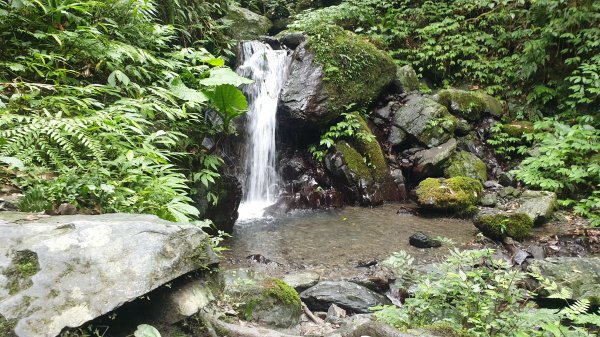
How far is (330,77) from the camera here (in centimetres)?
909

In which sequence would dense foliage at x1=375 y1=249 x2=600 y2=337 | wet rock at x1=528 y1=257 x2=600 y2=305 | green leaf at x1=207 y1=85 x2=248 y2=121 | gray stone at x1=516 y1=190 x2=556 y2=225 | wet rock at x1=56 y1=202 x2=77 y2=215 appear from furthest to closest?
gray stone at x1=516 y1=190 x2=556 y2=225 → green leaf at x1=207 y1=85 x2=248 y2=121 → wet rock at x1=528 y1=257 x2=600 y2=305 → wet rock at x1=56 y1=202 x2=77 y2=215 → dense foliage at x1=375 y1=249 x2=600 y2=337

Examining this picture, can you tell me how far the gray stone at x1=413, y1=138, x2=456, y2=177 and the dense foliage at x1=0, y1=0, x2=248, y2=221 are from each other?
519 centimetres

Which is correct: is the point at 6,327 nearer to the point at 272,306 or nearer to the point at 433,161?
the point at 272,306

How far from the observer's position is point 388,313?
7.48 ft

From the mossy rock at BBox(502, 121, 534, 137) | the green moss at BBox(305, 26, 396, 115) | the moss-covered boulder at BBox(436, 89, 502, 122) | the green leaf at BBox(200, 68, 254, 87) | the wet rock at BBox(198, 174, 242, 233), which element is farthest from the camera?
Answer: the moss-covered boulder at BBox(436, 89, 502, 122)

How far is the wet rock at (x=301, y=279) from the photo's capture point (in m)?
4.44

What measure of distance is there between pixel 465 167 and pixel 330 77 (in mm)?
3903

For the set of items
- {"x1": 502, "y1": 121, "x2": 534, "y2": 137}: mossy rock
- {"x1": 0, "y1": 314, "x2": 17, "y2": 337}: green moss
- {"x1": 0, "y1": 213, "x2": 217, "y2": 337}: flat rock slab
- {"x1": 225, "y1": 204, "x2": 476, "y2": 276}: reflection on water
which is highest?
{"x1": 502, "y1": 121, "x2": 534, "y2": 137}: mossy rock

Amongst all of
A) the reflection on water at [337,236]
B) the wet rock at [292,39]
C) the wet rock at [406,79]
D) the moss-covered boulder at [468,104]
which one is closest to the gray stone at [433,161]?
the reflection on water at [337,236]

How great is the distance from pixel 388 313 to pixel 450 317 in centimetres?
36

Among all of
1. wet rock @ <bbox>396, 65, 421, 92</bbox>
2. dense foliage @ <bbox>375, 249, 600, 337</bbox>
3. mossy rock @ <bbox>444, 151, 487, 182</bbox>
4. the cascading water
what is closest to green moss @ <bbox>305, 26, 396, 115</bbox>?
wet rock @ <bbox>396, 65, 421, 92</bbox>

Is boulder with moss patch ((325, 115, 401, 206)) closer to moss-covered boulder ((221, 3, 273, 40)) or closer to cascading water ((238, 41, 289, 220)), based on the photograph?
cascading water ((238, 41, 289, 220))

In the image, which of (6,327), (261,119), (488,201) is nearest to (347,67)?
(261,119)

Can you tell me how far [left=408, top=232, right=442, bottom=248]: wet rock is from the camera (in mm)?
5957
